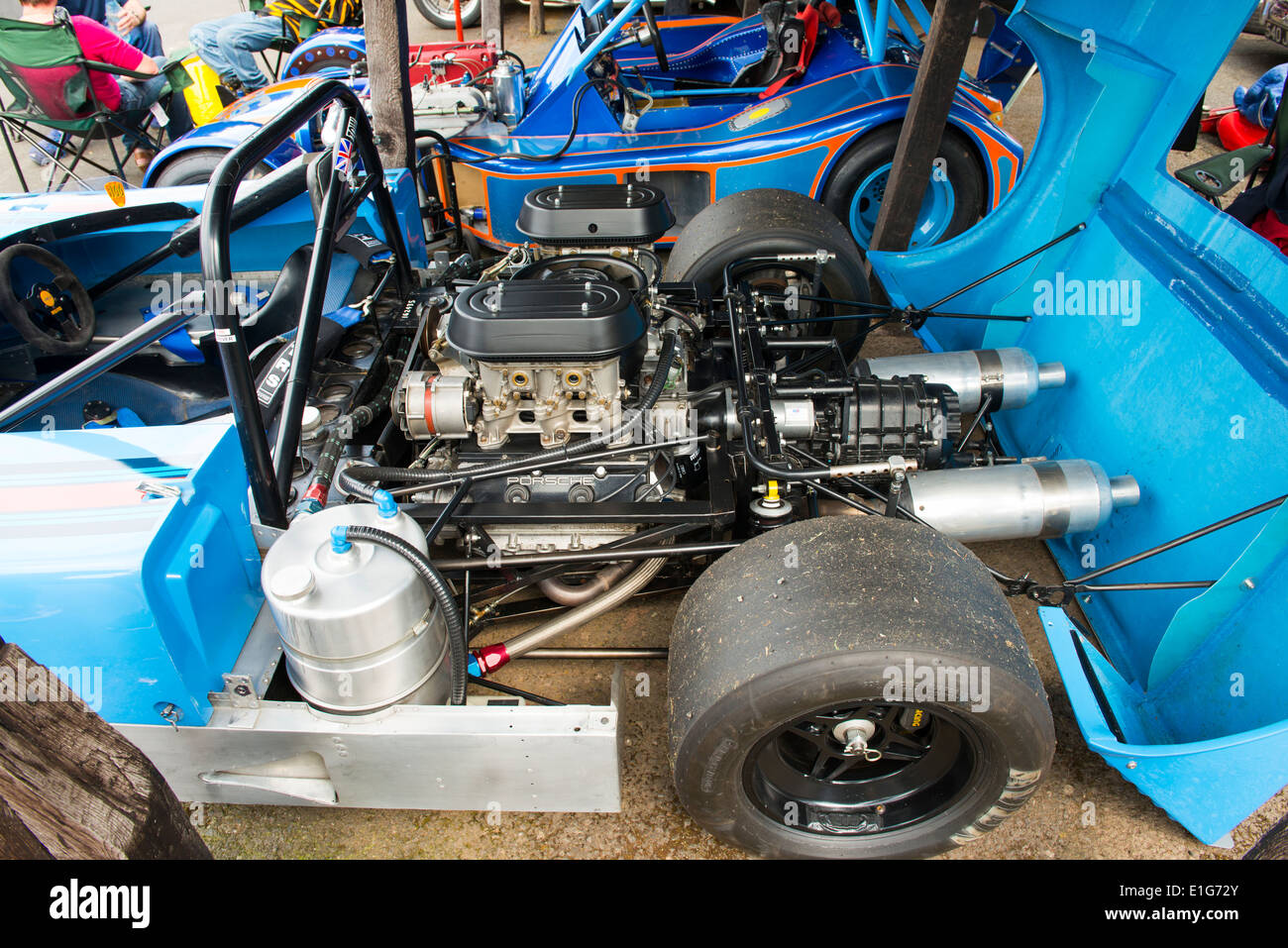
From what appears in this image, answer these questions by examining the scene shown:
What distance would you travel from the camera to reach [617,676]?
196 centimetres

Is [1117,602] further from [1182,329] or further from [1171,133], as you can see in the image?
[1171,133]

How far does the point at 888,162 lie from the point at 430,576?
11.8 ft

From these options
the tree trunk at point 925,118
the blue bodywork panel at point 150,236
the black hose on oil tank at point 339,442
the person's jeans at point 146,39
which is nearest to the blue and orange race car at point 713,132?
the tree trunk at point 925,118

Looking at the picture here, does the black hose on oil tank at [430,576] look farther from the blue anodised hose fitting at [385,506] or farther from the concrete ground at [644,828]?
the concrete ground at [644,828]

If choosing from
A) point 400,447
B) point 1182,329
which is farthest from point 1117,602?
point 400,447

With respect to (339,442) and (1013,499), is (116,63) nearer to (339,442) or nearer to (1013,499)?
(339,442)

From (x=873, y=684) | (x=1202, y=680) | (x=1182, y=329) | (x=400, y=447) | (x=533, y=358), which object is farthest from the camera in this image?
(x=400, y=447)

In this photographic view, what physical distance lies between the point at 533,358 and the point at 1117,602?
5.92 feet

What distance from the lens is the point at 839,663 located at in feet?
4.99

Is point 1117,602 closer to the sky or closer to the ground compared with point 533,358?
closer to the ground

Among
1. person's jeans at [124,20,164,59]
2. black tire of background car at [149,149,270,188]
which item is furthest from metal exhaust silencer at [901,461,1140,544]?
person's jeans at [124,20,164,59]

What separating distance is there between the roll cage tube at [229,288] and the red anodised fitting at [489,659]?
0.58 meters

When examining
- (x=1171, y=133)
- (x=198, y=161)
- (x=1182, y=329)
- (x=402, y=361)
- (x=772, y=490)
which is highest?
(x=1171, y=133)

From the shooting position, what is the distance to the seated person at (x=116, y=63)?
16.5 feet
